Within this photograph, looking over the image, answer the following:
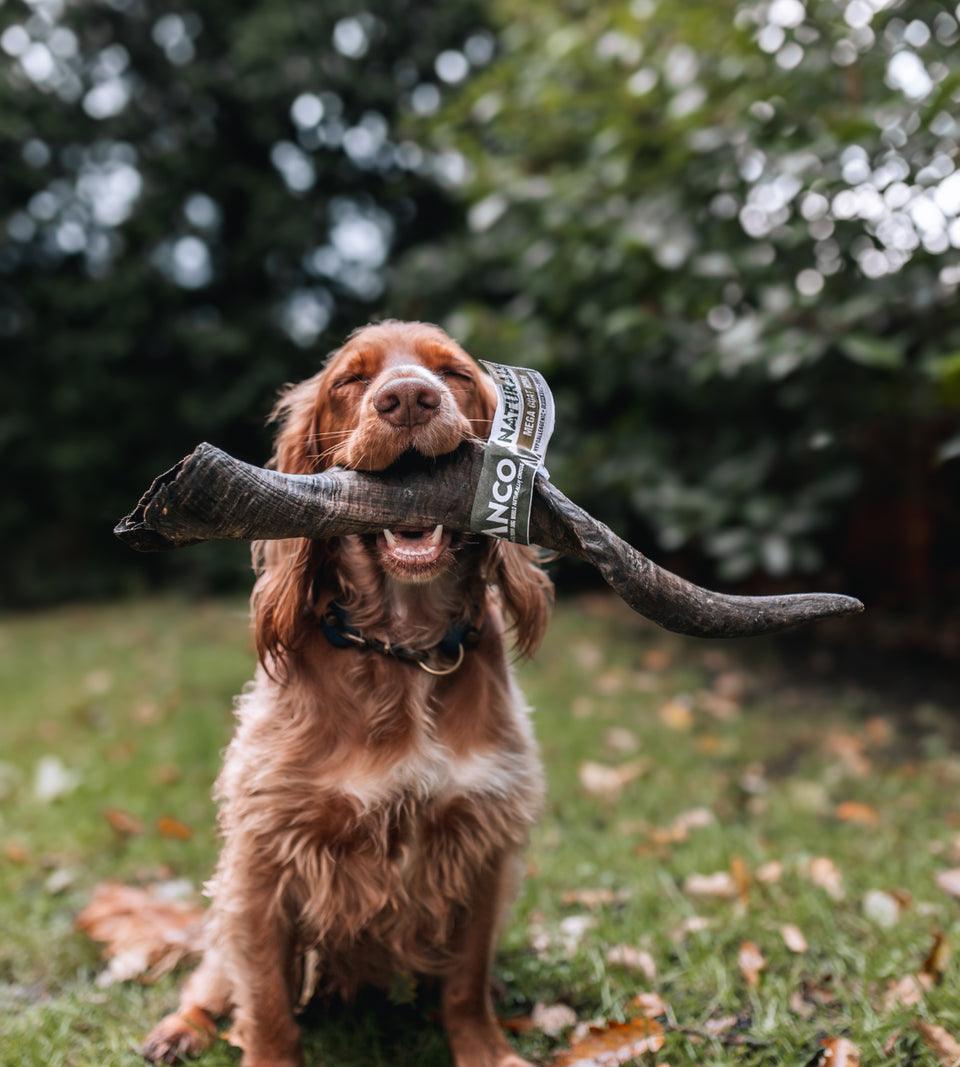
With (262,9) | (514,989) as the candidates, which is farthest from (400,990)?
(262,9)

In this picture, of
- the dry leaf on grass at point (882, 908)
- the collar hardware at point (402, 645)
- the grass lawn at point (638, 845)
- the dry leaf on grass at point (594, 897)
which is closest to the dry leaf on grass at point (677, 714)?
the grass lawn at point (638, 845)

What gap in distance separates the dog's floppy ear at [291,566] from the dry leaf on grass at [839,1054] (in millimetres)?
1323

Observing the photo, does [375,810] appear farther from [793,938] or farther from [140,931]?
[793,938]

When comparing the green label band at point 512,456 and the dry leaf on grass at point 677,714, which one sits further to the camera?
the dry leaf on grass at point 677,714

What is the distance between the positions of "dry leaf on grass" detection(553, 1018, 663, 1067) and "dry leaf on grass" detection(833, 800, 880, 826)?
1.85 m

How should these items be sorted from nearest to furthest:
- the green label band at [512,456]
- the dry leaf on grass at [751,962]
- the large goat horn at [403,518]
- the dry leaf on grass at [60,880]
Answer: the large goat horn at [403,518] < the green label band at [512,456] < the dry leaf on grass at [751,962] < the dry leaf on grass at [60,880]

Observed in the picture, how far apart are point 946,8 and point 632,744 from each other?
10.1 feet

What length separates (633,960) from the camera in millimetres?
2605

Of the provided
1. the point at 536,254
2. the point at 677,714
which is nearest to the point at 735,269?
the point at 536,254

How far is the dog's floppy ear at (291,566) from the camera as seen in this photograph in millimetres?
2150

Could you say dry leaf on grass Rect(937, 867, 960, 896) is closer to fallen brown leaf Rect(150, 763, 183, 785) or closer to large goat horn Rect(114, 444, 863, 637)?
large goat horn Rect(114, 444, 863, 637)

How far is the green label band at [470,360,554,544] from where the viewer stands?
1.85 metres

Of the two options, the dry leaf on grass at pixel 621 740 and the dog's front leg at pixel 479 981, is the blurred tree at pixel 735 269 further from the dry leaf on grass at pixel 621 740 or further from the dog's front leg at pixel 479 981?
the dog's front leg at pixel 479 981

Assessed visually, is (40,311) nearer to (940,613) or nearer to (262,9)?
(262,9)
